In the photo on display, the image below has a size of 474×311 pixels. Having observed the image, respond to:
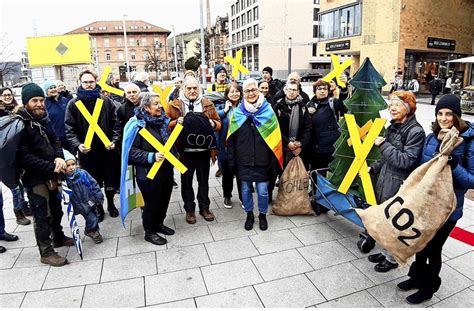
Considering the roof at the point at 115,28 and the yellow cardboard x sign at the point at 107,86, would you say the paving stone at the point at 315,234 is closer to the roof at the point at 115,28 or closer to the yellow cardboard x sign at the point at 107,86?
the yellow cardboard x sign at the point at 107,86

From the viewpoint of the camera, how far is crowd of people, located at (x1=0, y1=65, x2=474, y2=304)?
302 cm

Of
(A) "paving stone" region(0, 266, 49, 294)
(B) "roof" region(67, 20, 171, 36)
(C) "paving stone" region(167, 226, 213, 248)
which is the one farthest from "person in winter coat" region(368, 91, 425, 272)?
(B) "roof" region(67, 20, 171, 36)

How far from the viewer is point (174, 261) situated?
371 centimetres

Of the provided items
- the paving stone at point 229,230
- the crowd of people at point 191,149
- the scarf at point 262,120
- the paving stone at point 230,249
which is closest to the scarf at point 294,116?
the crowd of people at point 191,149

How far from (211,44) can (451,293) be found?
85362mm

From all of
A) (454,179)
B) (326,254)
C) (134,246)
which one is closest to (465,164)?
(454,179)

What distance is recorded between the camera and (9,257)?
12.7ft

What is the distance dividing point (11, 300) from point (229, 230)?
2419 millimetres

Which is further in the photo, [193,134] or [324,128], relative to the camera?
[324,128]

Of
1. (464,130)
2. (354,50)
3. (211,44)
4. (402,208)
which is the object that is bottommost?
(402,208)

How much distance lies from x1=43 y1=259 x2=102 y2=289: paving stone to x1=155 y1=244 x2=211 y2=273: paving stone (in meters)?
0.64

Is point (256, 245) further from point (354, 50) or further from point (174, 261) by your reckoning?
point (354, 50)

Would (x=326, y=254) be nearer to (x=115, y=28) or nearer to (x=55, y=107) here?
(x=55, y=107)

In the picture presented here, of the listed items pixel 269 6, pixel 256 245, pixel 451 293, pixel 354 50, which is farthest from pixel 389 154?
pixel 269 6
